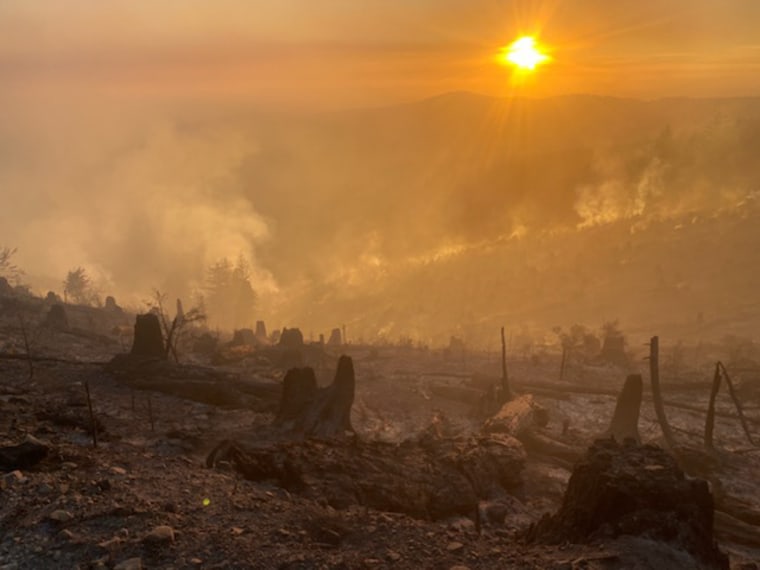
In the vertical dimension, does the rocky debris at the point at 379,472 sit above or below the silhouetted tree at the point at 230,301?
below

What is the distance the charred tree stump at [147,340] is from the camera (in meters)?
28.6

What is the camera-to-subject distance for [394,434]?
25188 mm

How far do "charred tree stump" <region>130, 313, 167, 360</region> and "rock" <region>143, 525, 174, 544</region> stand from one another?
2104cm

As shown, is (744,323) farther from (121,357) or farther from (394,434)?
Answer: (121,357)

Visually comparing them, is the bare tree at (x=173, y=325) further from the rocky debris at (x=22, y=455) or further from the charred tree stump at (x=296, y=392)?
the rocky debris at (x=22, y=455)

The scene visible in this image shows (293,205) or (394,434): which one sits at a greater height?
(293,205)

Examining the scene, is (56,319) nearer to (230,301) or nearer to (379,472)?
(379,472)

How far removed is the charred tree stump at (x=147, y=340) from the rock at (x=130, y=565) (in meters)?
Result: 21.7

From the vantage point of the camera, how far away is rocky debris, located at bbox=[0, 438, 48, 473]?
11.4 m

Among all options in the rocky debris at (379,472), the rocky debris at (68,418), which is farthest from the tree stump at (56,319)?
the rocky debris at (379,472)

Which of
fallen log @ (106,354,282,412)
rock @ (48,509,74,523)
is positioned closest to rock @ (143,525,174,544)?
rock @ (48,509,74,523)

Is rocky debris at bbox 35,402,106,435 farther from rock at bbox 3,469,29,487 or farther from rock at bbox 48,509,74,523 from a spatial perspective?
rock at bbox 48,509,74,523

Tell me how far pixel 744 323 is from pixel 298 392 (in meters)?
63.5

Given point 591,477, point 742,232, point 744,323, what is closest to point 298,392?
point 591,477
